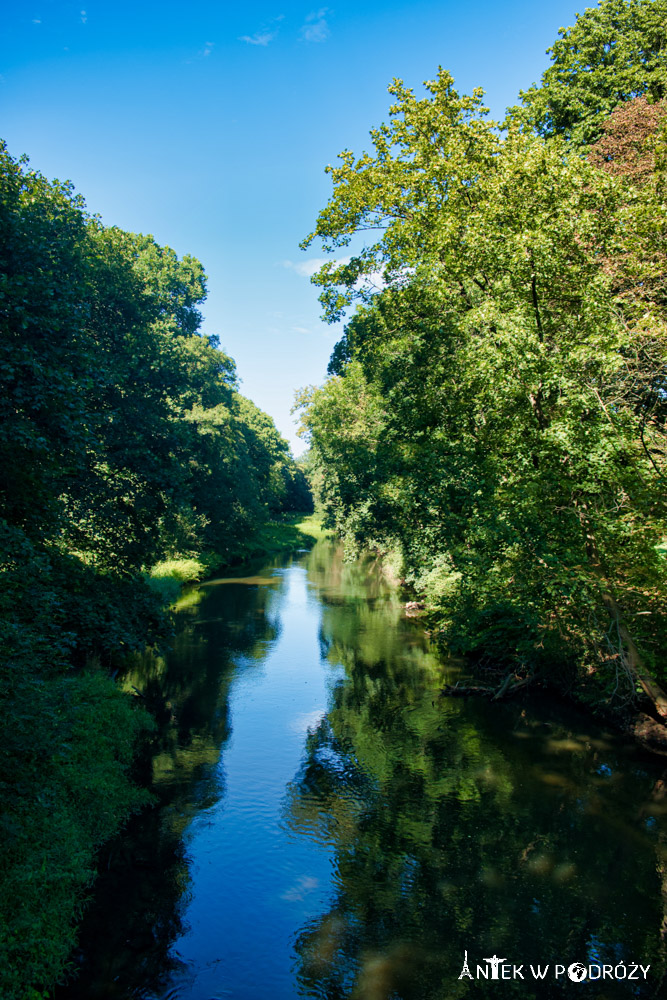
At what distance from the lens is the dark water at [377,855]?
8.04m

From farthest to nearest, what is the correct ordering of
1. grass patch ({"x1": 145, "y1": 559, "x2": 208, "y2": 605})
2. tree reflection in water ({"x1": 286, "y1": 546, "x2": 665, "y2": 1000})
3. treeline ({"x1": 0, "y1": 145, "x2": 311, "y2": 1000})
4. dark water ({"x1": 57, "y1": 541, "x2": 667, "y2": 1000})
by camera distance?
grass patch ({"x1": 145, "y1": 559, "x2": 208, "y2": 605})
tree reflection in water ({"x1": 286, "y1": 546, "x2": 665, "y2": 1000})
dark water ({"x1": 57, "y1": 541, "x2": 667, "y2": 1000})
treeline ({"x1": 0, "y1": 145, "x2": 311, "y2": 1000})

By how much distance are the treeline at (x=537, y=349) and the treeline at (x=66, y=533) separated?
8381mm

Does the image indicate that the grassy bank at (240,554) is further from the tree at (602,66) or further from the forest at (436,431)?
the tree at (602,66)

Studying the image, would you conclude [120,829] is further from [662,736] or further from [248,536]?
[248,536]

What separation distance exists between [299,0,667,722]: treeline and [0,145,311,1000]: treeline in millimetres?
8381

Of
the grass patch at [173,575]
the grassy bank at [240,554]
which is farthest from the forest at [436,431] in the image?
the grass patch at [173,575]

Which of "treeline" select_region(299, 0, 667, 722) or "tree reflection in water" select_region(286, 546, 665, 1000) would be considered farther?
"treeline" select_region(299, 0, 667, 722)

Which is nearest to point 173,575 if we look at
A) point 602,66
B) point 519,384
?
point 519,384

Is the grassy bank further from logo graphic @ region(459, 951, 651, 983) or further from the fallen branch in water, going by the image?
logo graphic @ region(459, 951, 651, 983)

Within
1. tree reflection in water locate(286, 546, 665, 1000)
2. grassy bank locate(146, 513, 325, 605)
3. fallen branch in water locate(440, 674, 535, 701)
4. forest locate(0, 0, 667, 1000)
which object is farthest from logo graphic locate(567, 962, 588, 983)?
grassy bank locate(146, 513, 325, 605)

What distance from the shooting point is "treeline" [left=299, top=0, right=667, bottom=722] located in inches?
531

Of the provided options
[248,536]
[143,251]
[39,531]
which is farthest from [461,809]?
[248,536]

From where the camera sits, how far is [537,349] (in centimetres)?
1398

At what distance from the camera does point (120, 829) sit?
11023 mm
